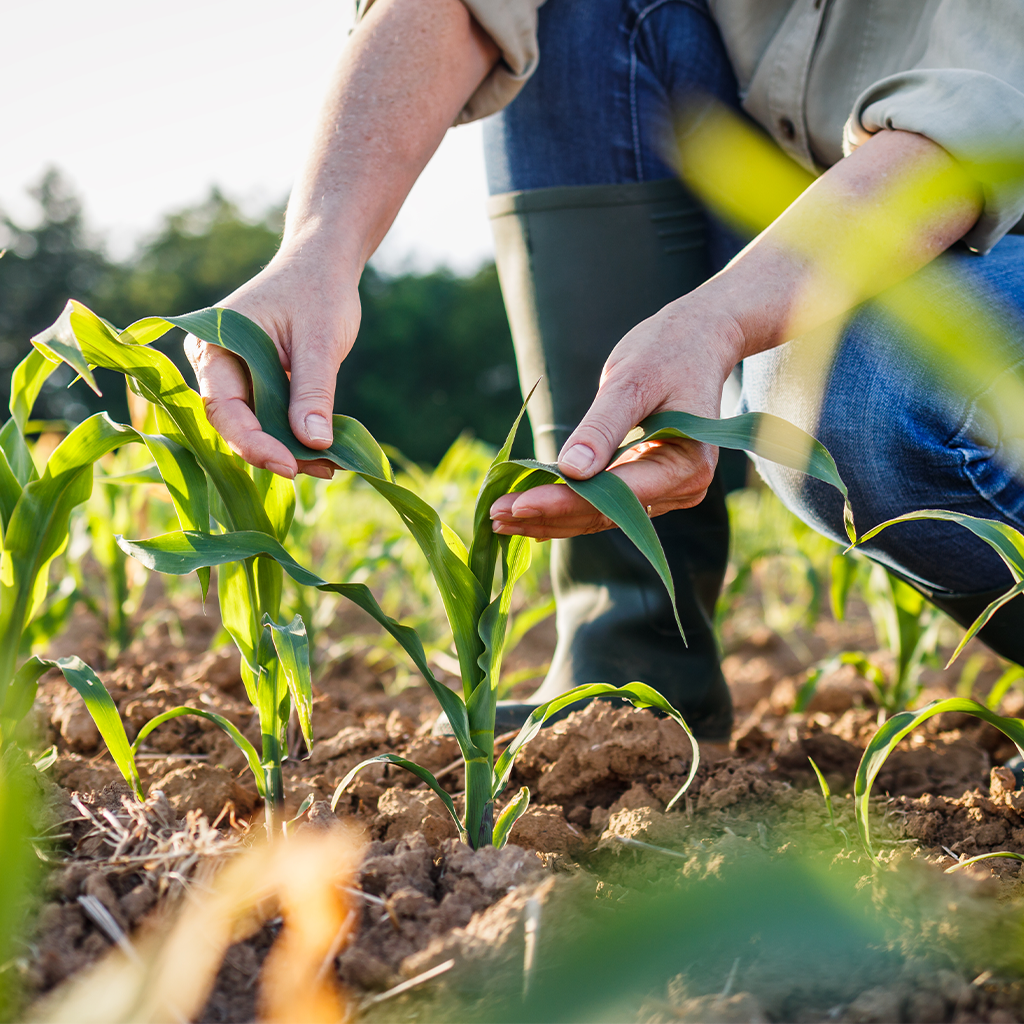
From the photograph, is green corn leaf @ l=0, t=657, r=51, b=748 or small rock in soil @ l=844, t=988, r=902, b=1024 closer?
small rock in soil @ l=844, t=988, r=902, b=1024

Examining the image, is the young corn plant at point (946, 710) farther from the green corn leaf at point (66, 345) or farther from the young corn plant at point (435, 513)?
the green corn leaf at point (66, 345)

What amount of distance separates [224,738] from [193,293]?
905 inches

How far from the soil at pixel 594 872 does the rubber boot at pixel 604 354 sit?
196 millimetres

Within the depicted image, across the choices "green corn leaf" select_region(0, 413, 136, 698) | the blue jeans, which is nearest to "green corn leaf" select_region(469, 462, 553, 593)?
"green corn leaf" select_region(0, 413, 136, 698)

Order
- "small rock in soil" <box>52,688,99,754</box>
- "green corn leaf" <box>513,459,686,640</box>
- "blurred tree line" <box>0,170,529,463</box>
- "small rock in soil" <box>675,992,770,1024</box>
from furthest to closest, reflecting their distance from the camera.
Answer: "blurred tree line" <box>0,170,529,463</box>
"small rock in soil" <box>52,688,99,754</box>
"green corn leaf" <box>513,459,686,640</box>
"small rock in soil" <box>675,992,770,1024</box>

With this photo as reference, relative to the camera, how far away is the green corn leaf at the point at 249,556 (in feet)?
2.31

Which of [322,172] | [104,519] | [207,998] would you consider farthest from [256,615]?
[104,519]

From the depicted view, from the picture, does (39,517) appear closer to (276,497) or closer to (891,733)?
(276,497)

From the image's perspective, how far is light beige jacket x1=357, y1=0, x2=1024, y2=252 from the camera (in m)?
0.92

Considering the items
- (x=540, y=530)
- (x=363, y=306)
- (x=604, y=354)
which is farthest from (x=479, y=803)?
(x=363, y=306)

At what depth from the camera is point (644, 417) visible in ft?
2.53

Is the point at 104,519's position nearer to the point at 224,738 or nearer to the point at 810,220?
the point at 224,738

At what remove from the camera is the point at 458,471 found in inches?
99.0

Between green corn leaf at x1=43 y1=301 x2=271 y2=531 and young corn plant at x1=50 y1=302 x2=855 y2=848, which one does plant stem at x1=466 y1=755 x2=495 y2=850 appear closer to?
young corn plant at x1=50 y1=302 x2=855 y2=848
